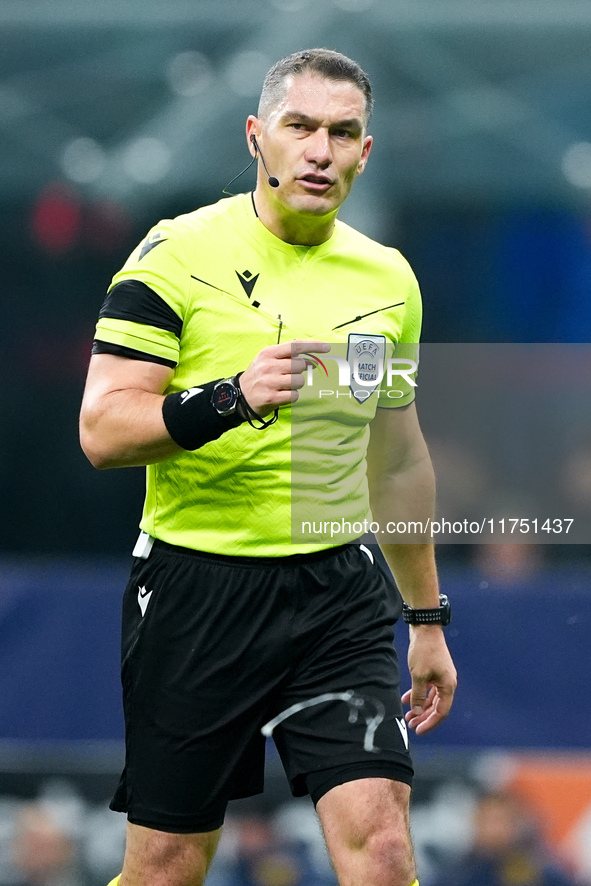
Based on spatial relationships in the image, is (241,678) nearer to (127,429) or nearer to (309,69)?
(127,429)

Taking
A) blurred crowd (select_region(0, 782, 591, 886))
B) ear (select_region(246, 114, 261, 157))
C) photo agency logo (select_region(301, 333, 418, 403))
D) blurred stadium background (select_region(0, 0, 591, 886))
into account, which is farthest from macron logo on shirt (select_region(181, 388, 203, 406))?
blurred crowd (select_region(0, 782, 591, 886))

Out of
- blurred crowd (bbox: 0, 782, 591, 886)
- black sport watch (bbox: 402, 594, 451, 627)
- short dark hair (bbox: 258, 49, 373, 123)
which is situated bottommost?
blurred crowd (bbox: 0, 782, 591, 886)

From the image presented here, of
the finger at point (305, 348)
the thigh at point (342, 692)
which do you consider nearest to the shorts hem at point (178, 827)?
the thigh at point (342, 692)

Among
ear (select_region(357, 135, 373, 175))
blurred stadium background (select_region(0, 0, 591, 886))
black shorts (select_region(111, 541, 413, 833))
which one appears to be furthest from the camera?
blurred stadium background (select_region(0, 0, 591, 886))

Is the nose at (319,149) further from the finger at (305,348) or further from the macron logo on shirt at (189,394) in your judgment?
the macron logo on shirt at (189,394)

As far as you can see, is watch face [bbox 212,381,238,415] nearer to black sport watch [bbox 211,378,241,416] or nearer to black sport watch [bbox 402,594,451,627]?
black sport watch [bbox 211,378,241,416]

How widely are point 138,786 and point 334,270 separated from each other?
1245 mm

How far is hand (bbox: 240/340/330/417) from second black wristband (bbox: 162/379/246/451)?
59 mm

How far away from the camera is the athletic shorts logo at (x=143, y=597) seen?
3078 mm

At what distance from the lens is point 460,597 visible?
4605 mm

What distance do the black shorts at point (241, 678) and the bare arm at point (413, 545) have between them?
0.91ft

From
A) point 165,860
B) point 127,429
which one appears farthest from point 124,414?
point 165,860

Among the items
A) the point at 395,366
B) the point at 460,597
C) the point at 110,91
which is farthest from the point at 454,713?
the point at 110,91

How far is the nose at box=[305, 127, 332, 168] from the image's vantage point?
3031 millimetres
